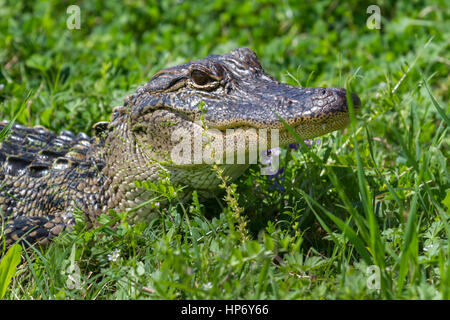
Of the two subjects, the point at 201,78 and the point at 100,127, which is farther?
the point at 100,127

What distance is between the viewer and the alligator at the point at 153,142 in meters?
2.81

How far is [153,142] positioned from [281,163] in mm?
1013

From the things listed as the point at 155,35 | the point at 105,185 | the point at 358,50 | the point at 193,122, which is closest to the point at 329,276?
the point at 193,122

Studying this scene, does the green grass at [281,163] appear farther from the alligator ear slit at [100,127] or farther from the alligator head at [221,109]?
the alligator ear slit at [100,127]

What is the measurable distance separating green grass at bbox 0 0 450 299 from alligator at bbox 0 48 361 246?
21 centimetres

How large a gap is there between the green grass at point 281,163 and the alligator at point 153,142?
0.21 m

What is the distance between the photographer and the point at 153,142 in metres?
3.19

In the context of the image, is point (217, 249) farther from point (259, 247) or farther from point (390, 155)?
point (390, 155)

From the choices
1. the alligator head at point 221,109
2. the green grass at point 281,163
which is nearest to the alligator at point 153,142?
the alligator head at point 221,109

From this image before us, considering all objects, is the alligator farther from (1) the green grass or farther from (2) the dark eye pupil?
(1) the green grass

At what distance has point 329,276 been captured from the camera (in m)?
2.70

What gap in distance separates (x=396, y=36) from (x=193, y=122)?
151 inches

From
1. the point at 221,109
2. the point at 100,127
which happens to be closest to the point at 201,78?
the point at 221,109

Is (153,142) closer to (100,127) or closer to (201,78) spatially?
(201,78)
